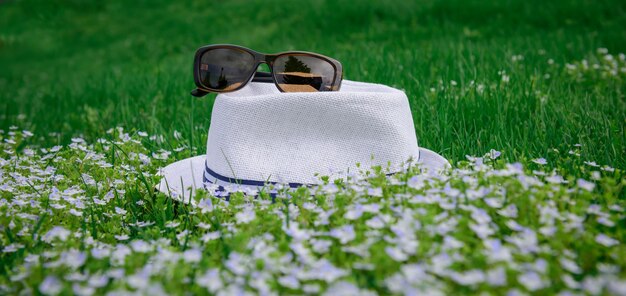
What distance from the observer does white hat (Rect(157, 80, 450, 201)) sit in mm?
2580

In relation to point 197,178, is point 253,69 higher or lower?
higher

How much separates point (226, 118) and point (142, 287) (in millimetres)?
1247

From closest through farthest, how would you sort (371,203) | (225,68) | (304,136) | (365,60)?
(371,203) < (304,136) < (225,68) < (365,60)

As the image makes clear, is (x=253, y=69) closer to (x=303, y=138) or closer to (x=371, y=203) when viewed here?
(x=303, y=138)

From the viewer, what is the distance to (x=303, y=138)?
265 cm

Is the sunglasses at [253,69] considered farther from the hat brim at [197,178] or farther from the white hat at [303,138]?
the hat brim at [197,178]

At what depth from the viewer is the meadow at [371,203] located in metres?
1.62

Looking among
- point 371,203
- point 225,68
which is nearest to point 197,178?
point 225,68

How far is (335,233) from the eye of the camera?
1.81 m

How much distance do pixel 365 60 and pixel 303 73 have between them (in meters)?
3.79

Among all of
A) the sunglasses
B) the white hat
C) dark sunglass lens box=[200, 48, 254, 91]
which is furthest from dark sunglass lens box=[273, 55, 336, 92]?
the white hat

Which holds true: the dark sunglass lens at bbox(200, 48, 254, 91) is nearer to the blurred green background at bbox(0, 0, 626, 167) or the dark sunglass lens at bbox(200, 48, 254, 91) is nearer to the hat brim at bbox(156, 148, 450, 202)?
the hat brim at bbox(156, 148, 450, 202)

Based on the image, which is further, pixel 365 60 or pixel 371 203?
pixel 365 60

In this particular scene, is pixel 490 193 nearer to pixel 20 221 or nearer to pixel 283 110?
pixel 283 110
